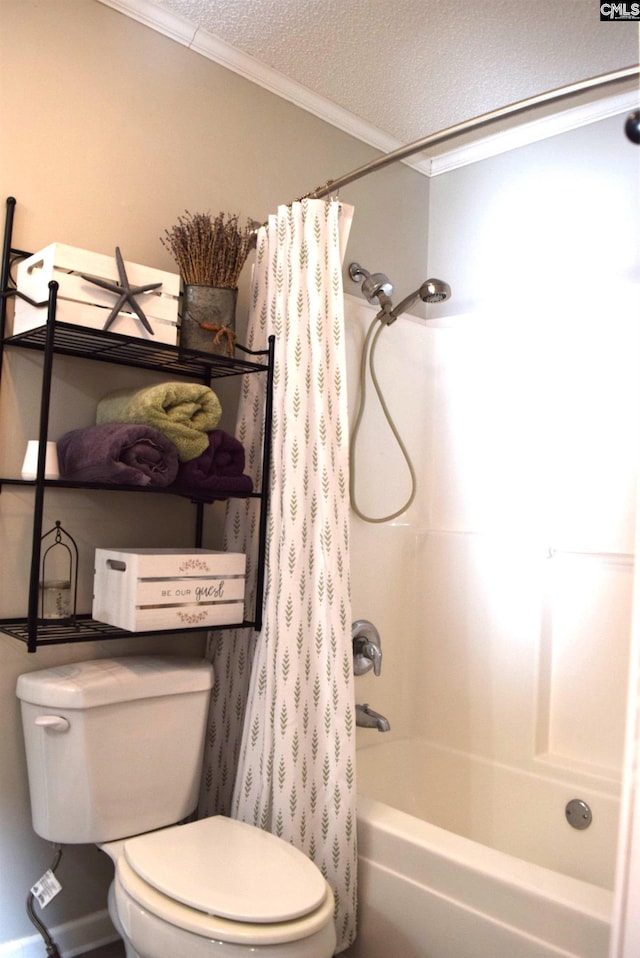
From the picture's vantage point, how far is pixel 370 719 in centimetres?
223

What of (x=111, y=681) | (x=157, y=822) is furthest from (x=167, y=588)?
(x=157, y=822)

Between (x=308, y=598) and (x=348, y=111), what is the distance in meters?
1.60

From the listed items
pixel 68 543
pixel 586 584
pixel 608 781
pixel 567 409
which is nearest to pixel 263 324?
pixel 68 543

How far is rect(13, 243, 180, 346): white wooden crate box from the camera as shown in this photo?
1.65m

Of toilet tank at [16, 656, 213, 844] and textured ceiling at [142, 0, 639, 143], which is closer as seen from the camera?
toilet tank at [16, 656, 213, 844]

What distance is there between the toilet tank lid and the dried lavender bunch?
95 cm

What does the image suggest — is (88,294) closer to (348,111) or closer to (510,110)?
(510,110)

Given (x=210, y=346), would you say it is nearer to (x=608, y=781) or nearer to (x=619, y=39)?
(x=619, y=39)

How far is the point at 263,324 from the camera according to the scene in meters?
2.07

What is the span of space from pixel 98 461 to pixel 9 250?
1.84 feet

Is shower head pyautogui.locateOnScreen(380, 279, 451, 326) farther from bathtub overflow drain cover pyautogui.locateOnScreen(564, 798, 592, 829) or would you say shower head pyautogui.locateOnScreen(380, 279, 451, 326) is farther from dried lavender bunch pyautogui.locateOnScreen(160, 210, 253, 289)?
bathtub overflow drain cover pyautogui.locateOnScreen(564, 798, 592, 829)

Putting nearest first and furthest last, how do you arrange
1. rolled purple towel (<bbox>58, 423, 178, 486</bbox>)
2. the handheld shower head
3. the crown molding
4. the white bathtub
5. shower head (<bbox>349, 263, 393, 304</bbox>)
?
the white bathtub → rolled purple towel (<bbox>58, 423, 178, 486</bbox>) → the crown molding → the handheld shower head → shower head (<bbox>349, 263, 393, 304</bbox>)

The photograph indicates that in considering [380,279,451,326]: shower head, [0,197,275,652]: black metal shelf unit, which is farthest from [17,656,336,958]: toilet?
[380,279,451,326]: shower head

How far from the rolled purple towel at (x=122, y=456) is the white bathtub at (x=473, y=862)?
974mm
